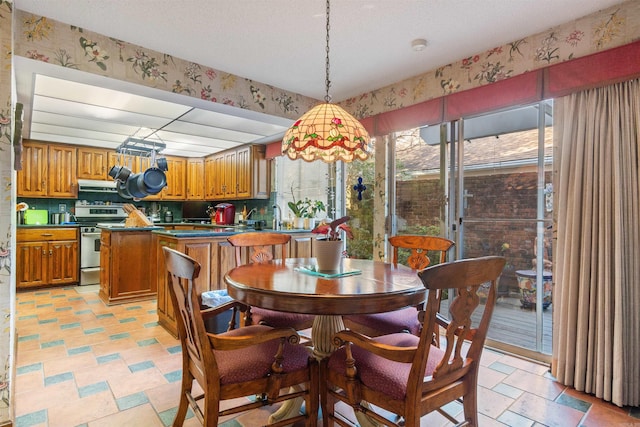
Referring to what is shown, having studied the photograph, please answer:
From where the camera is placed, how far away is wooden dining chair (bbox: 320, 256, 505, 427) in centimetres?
118

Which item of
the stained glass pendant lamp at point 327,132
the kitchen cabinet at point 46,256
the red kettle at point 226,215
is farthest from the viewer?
the red kettle at point 226,215

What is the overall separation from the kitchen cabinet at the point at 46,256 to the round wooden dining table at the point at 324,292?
4.22m

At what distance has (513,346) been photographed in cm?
275

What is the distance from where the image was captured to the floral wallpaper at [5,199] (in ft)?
5.82

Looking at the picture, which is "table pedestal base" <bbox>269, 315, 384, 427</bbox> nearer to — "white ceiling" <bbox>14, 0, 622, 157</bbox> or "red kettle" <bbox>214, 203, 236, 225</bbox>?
"white ceiling" <bbox>14, 0, 622, 157</bbox>

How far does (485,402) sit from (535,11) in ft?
8.09

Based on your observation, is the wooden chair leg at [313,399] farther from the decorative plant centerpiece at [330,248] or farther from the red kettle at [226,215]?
the red kettle at [226,215]

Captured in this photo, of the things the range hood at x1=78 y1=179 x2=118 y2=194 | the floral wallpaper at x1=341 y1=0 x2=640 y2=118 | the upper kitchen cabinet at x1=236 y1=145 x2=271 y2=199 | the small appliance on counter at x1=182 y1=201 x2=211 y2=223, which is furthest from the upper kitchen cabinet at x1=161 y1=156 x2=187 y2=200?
the floral wallpaper at x1=341 y1=0 x2=640 y2=118

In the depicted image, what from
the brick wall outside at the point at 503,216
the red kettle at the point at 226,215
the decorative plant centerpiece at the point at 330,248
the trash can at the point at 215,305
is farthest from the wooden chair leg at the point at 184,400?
the red kettle at the point at 226,215

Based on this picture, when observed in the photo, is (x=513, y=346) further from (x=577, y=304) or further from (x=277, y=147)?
(x=277, y=147)

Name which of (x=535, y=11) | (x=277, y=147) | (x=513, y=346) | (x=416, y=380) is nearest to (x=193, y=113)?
(x=277, y=147)

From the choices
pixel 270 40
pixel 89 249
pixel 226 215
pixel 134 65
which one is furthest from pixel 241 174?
pixel 270 40

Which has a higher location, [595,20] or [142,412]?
[595,20]

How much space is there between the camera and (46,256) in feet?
15.5
